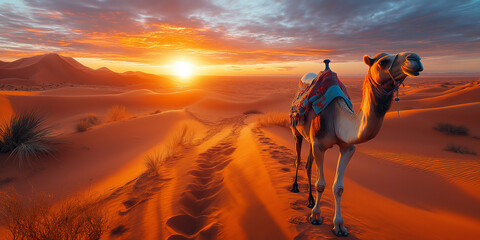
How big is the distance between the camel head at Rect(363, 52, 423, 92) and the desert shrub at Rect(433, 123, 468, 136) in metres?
13.1

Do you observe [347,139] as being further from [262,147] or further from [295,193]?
[262,147]

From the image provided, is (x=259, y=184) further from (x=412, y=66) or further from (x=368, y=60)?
(x=412, y=66)

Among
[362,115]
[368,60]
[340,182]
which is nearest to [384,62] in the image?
[368,60]

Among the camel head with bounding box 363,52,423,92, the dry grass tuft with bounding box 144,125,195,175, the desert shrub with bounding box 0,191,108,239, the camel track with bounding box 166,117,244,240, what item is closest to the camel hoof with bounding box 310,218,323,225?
the camel track with bounding box 166,117,244,240

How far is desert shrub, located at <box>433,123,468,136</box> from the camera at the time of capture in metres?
10.6

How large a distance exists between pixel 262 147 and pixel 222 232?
4.40m

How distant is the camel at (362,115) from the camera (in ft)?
6.25

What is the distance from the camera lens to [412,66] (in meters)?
1.69

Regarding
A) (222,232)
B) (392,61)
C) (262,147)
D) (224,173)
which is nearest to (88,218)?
(222,232)

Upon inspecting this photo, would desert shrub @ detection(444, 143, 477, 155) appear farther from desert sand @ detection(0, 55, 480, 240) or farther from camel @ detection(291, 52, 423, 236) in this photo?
camel @ detection(291, 52, 423, 236)

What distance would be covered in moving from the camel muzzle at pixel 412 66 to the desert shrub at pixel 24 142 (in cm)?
1073

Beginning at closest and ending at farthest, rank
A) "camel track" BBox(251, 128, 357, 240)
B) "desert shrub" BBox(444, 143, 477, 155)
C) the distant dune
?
"camel track" BBox(251, 128, 357, 240)
"desert shrub" BBox(444, 143, 477, 155)
the distant dune

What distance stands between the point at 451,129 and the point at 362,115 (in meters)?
13.2

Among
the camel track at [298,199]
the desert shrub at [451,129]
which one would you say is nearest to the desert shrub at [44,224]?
the camel track at [298,199]
